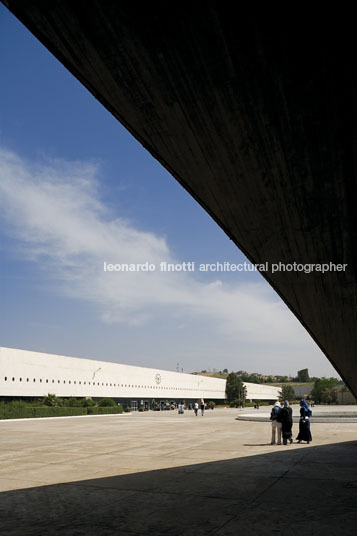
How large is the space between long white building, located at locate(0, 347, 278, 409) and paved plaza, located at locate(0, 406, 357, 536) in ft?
107

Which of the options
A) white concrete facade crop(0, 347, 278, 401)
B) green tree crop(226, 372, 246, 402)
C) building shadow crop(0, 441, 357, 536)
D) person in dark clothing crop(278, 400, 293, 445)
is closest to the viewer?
building shadow crop(0, 441, 357, 536)

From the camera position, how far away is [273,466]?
8.82 m

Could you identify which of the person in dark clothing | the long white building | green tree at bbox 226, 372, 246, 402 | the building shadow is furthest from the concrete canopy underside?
green tree at bbox 226, 372, 246, 402

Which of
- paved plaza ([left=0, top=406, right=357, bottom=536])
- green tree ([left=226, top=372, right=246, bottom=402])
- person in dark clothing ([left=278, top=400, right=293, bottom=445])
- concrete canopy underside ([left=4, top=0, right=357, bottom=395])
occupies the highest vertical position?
concrete canopy underside ([left=4, top=0, right=357, bottom=395])

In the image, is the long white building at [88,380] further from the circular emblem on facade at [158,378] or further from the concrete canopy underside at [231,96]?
the concrete canopy underside at [231,96]

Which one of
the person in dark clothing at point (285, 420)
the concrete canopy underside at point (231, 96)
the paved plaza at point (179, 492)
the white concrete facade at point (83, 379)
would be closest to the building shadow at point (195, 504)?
the paved plaza at point (179, 492)

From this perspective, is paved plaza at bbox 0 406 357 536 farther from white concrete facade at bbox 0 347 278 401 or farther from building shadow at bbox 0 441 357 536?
white concrete facade at bbox 0 347 278 401

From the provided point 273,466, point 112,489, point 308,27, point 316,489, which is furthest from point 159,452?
point 308,27

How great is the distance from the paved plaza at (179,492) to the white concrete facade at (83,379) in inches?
1281

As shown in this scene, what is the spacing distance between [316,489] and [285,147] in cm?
543

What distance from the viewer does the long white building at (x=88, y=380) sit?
Result: 136 ft

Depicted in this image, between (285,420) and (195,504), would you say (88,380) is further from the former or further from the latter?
(195,504)

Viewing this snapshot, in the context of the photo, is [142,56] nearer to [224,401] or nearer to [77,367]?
[77,367]

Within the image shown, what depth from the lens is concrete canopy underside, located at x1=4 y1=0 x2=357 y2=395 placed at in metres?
3.05
